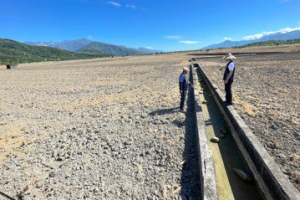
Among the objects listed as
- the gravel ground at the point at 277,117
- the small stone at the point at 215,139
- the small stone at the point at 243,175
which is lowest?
the small stone at the point at 243,175

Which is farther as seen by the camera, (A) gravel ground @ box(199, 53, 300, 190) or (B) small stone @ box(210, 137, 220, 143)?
(B) small stone @ box(210, 137, 220, 143)

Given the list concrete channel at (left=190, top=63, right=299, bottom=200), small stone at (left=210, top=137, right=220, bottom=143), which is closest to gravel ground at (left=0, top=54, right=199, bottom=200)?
concrete channel at (left=190, top=63, right=299, bottom=200)

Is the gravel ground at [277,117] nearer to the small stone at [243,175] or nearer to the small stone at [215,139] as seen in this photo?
the small stone at [243,175]

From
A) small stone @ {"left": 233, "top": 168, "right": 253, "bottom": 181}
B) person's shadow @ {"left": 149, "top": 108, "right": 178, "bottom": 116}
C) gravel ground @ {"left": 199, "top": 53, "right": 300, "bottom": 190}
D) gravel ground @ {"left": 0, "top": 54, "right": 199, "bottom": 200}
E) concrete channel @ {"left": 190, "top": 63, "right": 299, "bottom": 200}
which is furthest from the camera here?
person's shadow @ {"left": 149, "top": 108, "right": 178, "bottom": 116}

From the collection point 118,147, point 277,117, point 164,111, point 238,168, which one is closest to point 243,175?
point 238,168

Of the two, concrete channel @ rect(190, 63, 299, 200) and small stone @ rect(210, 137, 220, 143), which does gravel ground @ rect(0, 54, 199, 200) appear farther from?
small stone @ rect(210, 137, 220, 143)

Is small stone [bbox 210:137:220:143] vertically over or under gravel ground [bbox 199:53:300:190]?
under

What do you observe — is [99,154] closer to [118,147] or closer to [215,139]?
[118,147]

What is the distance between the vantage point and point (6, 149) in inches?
226

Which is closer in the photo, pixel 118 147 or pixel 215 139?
pixel 118 147

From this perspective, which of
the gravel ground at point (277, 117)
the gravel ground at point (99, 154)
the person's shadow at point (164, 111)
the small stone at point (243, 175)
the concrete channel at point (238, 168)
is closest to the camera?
the concrete channel at point (238, 168)

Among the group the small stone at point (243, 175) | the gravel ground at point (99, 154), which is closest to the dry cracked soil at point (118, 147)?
the gravel ground at point (99, 154)

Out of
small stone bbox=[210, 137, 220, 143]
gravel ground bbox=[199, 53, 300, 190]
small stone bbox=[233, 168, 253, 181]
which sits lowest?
small stone bbox=[233, 168, 253, 181]

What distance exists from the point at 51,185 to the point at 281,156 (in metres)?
5.65
